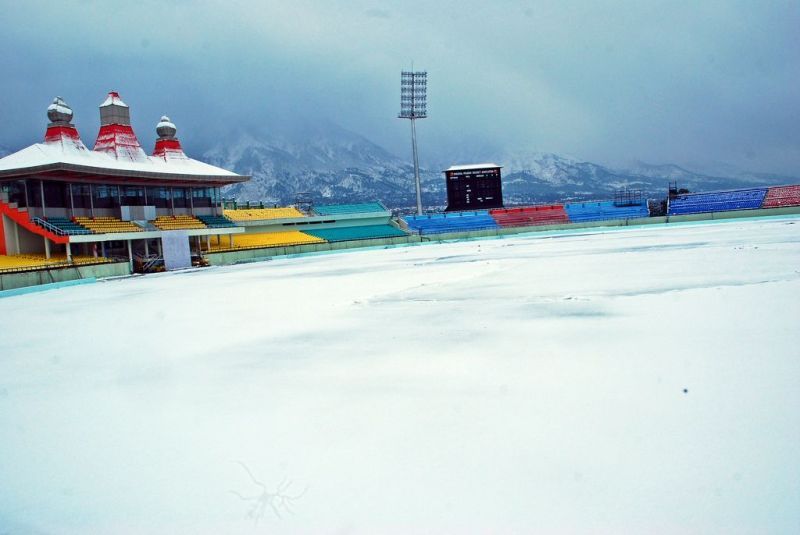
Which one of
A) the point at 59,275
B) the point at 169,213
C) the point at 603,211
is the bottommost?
the point at 59,275

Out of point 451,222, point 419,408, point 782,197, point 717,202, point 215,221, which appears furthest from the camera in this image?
point 451,222

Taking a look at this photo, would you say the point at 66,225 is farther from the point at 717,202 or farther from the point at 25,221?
the point at 717,202

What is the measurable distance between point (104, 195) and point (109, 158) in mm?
2894

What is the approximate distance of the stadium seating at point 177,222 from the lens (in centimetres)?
3438

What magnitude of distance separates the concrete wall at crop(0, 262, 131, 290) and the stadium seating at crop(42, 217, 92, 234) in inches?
196

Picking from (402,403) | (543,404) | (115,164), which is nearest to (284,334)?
(402,403)

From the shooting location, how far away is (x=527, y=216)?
50.2 m

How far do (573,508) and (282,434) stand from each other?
2313 mm

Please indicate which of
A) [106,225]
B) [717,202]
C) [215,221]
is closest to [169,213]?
[215,221]

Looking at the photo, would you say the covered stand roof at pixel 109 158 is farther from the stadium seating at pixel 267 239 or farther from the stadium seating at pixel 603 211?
the stadium seating at pixel 603 211

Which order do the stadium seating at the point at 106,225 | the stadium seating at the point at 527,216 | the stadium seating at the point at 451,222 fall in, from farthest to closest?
1. the stadium seating at the point at 527,216
2. the stadium seating at the point at 451,222
3. the stadium seating at the point at 106,225

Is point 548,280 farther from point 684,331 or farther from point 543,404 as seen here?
point 543,404

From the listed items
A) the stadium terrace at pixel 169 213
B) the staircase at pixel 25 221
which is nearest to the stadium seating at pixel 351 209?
the stadium terrace at pixel 169 213

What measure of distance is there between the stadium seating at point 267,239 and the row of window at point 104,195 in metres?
2.73
